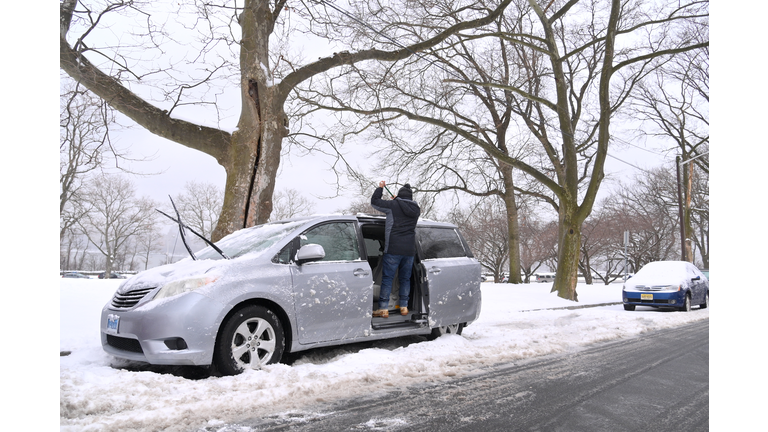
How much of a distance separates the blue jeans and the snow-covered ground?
2.16 feet

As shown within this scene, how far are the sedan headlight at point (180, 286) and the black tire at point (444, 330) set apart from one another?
10.8ft

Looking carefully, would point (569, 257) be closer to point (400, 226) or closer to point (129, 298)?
point (400, 226)

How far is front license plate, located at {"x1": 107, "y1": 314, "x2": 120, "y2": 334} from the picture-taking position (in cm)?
465

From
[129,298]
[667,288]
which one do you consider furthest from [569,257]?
[129,298]

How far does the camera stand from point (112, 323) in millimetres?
4723

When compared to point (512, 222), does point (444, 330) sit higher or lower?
lower

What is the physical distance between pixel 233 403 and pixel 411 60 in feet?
40.7

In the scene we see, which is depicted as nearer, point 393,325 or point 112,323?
point 112,323

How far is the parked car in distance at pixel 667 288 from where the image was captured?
46.3ft

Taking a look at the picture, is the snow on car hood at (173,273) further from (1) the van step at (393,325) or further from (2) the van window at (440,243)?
(2) the van window at (440,243)

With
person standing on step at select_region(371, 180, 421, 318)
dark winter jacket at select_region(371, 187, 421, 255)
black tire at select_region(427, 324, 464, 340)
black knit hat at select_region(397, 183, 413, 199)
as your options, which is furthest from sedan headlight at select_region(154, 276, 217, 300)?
black tire at select_region(427, 324, 464, 340)

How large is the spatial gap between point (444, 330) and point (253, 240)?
295cm

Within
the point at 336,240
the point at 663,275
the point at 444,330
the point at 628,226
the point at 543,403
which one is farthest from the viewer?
the point at 628,226

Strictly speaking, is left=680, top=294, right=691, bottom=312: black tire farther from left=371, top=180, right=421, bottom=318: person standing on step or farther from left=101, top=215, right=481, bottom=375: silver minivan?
left=371, top=180, right=421, bottom=318: person standing on step
